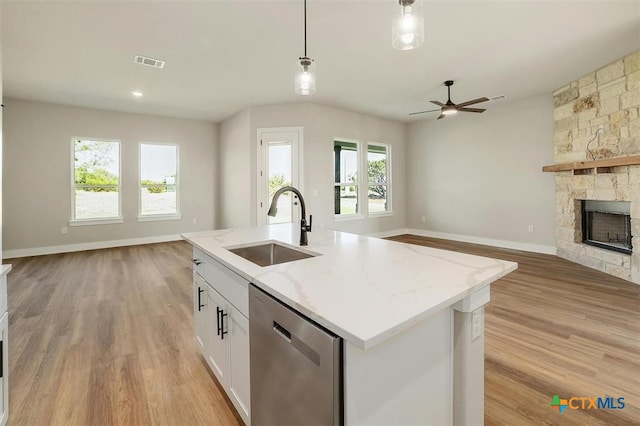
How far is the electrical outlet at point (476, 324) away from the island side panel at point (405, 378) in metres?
0.09

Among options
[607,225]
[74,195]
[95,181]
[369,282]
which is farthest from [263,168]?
[607,225]

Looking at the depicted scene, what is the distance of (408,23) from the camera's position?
5.21 ft

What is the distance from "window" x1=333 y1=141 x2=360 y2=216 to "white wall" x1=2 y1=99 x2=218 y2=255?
346 cm

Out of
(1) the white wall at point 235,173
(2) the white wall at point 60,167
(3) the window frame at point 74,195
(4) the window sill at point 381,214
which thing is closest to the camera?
(2) the white wall at point 60,167

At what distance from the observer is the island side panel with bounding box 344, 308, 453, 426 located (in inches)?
33.1

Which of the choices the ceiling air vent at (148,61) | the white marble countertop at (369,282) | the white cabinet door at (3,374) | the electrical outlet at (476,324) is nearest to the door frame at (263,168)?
the ceiling air vent at (148,61)

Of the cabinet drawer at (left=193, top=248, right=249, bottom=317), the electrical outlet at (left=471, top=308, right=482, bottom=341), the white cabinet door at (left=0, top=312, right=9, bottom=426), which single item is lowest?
the white cabinet door at (left=0, top=312, right=9, bottom=426)

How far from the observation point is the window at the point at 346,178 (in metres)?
6.25

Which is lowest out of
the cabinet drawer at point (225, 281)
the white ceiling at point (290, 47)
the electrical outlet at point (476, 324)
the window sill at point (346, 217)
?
the electrical outlet at point (476, 324)

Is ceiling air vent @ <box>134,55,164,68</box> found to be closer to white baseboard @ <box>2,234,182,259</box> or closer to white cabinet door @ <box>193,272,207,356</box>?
white cabinet door @ <box>193,272,207,356</box>

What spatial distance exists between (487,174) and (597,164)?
6.76 ft

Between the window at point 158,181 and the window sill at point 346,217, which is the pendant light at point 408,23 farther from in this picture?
the window at point 158,181

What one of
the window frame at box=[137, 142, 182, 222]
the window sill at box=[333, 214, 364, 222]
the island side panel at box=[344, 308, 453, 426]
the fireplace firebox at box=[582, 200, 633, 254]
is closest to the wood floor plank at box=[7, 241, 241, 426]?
the island side panel at box=[344, 308, 453, 426]

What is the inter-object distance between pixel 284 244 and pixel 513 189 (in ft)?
17.9
